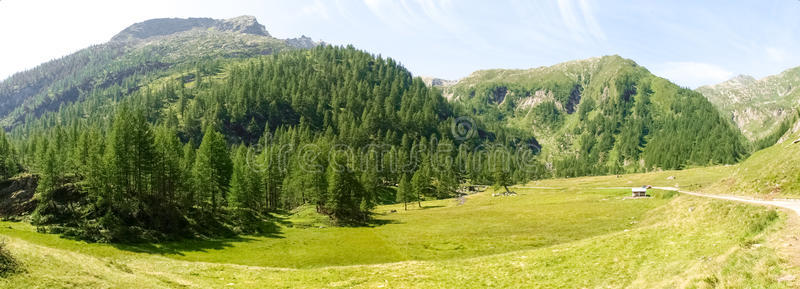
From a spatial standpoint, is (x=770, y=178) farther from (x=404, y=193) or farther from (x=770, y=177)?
(x=404, y=193)

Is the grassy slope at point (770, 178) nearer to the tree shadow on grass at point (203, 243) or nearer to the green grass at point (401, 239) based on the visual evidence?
the green grass at point (401, 239)

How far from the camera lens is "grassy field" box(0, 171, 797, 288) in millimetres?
19969

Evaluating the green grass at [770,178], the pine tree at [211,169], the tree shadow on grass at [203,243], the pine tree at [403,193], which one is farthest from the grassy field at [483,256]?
the pine tree at [403,193]

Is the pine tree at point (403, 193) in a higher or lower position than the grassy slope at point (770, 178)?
lower

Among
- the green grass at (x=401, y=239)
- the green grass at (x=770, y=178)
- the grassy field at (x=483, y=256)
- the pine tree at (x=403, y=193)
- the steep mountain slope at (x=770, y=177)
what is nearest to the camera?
the grassy field at (x=483, y=256)

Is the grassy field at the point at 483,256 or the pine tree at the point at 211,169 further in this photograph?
the pine tree at the point at 211,169

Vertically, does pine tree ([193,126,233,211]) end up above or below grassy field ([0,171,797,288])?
above

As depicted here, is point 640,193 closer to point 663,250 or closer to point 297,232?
point 663,250

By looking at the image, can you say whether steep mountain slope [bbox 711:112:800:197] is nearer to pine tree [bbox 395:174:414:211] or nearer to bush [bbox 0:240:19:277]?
bush [bbox 0:240:19:277]

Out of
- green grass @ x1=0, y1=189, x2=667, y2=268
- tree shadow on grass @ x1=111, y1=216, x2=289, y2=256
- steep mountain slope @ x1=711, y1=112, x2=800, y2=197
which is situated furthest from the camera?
tree shadow on grass @ x1=111, y1=216, x2=289, y2=256

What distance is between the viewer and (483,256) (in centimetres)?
4034

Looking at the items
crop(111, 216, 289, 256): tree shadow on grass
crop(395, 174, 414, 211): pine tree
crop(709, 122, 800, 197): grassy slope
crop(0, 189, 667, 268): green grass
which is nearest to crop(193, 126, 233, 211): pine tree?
crop(111, 216, 289, 256): tree shadow on grass

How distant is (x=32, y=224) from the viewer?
172 ft

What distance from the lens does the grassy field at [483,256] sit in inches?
786
